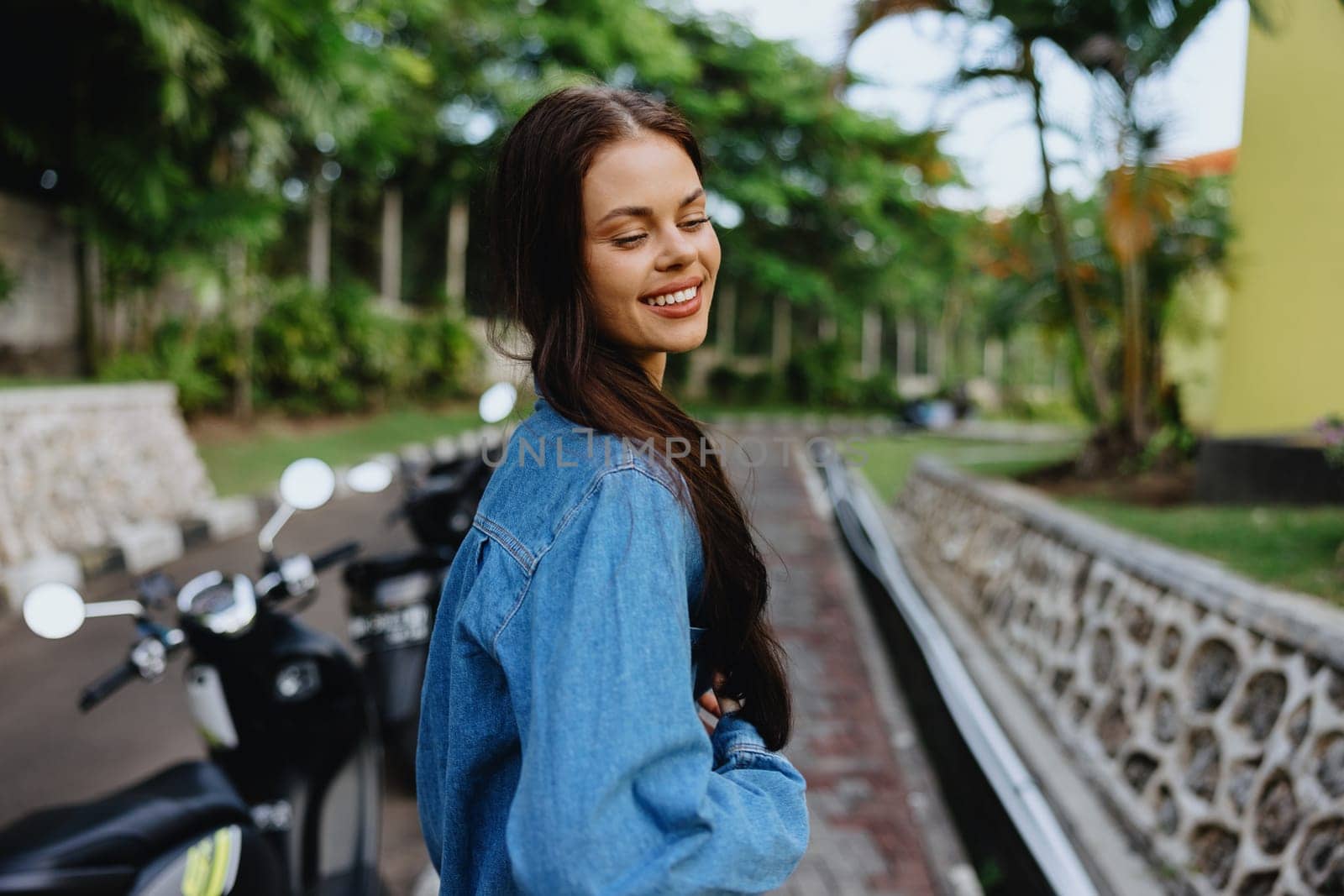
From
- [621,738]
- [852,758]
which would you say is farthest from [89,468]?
[621,738]

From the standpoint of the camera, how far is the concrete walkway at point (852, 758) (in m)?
3.02

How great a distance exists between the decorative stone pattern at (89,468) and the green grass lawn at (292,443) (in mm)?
651

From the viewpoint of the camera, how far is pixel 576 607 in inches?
33.2

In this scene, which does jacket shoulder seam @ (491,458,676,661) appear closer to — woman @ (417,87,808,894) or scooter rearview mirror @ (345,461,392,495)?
woman @ (417,87,808,894)

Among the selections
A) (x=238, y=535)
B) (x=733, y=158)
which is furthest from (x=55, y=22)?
(x=733, y=158)

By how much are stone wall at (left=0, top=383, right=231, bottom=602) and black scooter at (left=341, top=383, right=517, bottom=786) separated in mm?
3290

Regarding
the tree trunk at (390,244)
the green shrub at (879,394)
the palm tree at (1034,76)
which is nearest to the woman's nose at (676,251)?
the palm tree at (1034,76)

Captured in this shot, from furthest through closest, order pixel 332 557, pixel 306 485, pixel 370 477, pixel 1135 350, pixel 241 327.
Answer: pixel 241 327 → pixel 1135 350 → pixel 370 477 → pixel 332 557 → pixel 306 485

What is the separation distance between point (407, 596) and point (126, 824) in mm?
1466

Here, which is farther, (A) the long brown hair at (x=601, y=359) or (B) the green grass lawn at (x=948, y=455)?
(B) the green grass lawn at (x=948, y=455)

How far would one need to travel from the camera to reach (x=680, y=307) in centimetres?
109

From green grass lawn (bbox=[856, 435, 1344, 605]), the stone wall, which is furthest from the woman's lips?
the stone wall

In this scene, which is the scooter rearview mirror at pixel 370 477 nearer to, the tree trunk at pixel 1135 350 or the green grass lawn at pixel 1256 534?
the green grass lawn at pixel 1256 534

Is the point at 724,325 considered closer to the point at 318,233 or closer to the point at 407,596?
the point at 318,233
